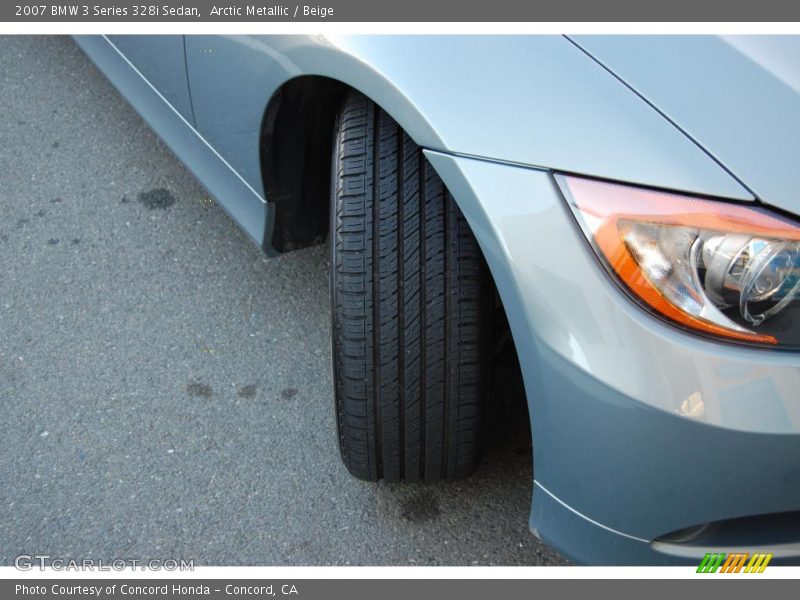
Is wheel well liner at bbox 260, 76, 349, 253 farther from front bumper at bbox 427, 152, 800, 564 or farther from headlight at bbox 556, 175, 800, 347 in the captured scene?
headlight at bbox 556, 175, 800, 347

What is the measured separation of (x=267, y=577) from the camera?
5.91ft

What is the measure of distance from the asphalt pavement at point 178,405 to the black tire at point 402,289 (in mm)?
319

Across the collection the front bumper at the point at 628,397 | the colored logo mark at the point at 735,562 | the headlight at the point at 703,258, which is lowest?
the colored logo mark at the point at 735,562

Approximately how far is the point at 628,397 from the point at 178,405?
1248mm

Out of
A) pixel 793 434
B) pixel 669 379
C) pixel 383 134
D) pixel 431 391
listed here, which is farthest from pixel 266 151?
pixel 793 434

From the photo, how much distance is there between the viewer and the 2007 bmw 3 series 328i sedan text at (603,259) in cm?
126

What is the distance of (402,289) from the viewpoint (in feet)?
5.41

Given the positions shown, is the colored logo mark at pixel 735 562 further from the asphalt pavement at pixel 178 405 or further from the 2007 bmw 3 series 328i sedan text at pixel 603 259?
the asphalt pavement at pixel 178 405

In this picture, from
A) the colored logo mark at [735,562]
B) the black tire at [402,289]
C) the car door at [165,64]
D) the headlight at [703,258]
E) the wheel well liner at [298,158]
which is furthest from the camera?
the car door at [165,64]

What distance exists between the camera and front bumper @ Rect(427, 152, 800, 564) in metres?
1.26

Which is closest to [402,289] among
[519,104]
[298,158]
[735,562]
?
[519,104]

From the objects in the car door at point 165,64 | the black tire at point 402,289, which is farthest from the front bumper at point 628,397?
the car door at point 165,64

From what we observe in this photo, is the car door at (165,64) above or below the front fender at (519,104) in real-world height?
below

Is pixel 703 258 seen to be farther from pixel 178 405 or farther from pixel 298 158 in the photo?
pixel 178 405
